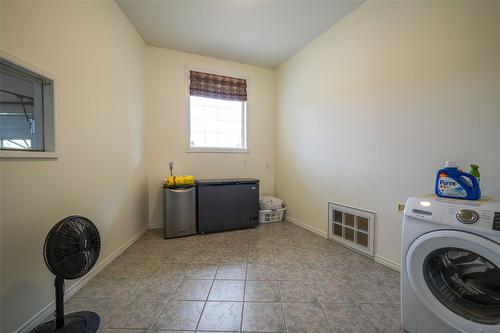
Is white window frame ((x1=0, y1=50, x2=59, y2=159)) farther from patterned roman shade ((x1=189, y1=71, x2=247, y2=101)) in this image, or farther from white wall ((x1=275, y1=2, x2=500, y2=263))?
white wall ((x1=275, y1=2, x2=500, y2=263))

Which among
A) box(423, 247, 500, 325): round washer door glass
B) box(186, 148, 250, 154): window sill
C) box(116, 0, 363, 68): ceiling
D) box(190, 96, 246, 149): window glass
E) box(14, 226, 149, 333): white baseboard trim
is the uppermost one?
box(116, 0, 363, 68): ceiling

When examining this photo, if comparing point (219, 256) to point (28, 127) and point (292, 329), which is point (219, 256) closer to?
point (292, 329)

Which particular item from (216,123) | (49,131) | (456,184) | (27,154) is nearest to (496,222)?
(456,184)

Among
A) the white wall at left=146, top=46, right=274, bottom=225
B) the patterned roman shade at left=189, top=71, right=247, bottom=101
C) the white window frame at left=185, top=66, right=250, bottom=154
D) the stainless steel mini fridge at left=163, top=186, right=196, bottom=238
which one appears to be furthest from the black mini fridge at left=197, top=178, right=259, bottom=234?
the patterned roman shade at left=189, top=71, right=247, bottom=101

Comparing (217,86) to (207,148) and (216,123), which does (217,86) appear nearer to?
(216,123)

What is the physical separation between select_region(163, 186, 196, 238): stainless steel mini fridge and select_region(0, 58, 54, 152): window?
1.47 metres

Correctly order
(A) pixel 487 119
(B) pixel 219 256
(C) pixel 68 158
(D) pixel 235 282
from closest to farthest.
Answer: (A) pixel 487 119 < (C) pixel 68 158 < (D) pixel 235 282 < (B) pixel 219 256

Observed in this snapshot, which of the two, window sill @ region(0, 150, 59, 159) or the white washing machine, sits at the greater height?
window sill @ region(0, 150, 59, 159)

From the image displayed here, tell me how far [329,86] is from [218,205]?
2319 millimetres

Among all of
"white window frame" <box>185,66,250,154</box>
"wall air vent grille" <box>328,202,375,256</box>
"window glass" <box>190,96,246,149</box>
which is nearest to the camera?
"wall air vent grille" <box>328,202,375,256</box>

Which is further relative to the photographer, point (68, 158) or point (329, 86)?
point (329, 86)

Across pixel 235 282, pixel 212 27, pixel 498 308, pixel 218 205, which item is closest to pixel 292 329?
pixel 235 282

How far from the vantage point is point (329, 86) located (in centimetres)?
264

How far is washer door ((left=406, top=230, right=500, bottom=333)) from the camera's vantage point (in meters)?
0.95
